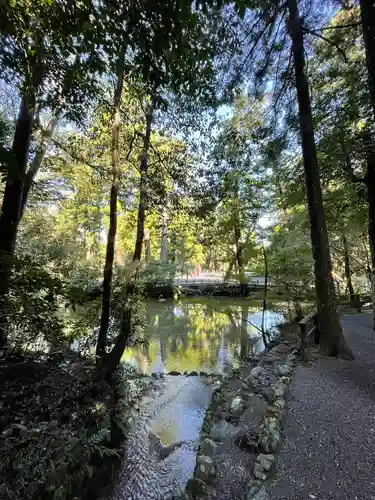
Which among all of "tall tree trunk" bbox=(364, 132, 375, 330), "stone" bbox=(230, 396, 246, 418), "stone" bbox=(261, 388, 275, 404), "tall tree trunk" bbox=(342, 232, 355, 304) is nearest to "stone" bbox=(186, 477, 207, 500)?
"stone" bbox=(230, 396, 246, 418)

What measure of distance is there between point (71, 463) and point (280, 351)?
401cm

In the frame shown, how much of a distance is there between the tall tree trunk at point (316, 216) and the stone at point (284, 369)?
0.70 m

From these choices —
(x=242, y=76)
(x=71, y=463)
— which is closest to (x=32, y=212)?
(x=242, y=76)

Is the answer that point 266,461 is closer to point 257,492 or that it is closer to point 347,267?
point 257,492

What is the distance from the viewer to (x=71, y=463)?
202 centimetres

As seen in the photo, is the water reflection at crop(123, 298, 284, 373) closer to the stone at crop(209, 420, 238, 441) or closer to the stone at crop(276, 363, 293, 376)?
the stone at crop(276, 363, 293, 376)

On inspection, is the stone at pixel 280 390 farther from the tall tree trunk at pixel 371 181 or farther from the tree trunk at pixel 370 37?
the tree trunk at pixel 370 37

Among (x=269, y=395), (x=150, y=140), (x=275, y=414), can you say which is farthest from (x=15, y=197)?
(x=269, y=395)

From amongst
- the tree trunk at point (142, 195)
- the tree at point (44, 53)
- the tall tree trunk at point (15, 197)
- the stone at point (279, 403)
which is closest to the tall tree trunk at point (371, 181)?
the stone at point (279, 403)

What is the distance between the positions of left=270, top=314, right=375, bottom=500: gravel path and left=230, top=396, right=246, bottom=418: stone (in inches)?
22.7

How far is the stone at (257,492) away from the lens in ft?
4.92

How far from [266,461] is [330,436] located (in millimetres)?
663

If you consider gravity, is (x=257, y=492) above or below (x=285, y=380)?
below

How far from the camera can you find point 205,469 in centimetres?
192
